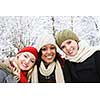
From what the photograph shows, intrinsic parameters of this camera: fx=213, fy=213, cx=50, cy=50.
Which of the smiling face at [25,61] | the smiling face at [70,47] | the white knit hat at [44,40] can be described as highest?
the white knit hat at [44,40]

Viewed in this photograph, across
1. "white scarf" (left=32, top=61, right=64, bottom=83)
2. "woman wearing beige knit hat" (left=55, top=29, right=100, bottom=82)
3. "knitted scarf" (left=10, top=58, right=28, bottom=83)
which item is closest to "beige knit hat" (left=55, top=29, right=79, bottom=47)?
"woman wearing beige knit hat" (left=55, top=29, right=100, bottom=82)

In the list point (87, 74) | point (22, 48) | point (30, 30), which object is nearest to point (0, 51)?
point (22, 48)

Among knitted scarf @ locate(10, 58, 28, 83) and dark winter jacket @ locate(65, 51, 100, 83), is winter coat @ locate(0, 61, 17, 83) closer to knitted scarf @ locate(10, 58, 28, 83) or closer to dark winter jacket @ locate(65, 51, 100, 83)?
knitted scarf @ locate(10, 58, 28, 83)

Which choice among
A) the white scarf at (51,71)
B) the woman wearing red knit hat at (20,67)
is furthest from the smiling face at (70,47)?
the woman wearing red knit hat at (20,67)

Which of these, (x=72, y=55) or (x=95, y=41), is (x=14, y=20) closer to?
(x=72, y=55)

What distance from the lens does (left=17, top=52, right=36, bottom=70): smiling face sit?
5.28ft

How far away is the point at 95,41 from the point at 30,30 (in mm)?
498

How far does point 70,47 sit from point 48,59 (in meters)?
0.19

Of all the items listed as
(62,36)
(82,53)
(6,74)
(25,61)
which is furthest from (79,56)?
(6,74)

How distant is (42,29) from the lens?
162 centimetres

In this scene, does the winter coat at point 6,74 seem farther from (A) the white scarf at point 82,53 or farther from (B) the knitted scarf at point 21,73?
(A) the white scarf at point 82,53

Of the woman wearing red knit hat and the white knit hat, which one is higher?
the white knit hat

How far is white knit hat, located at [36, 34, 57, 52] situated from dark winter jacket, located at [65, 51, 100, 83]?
0.75ft

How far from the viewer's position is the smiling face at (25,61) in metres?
1.61
